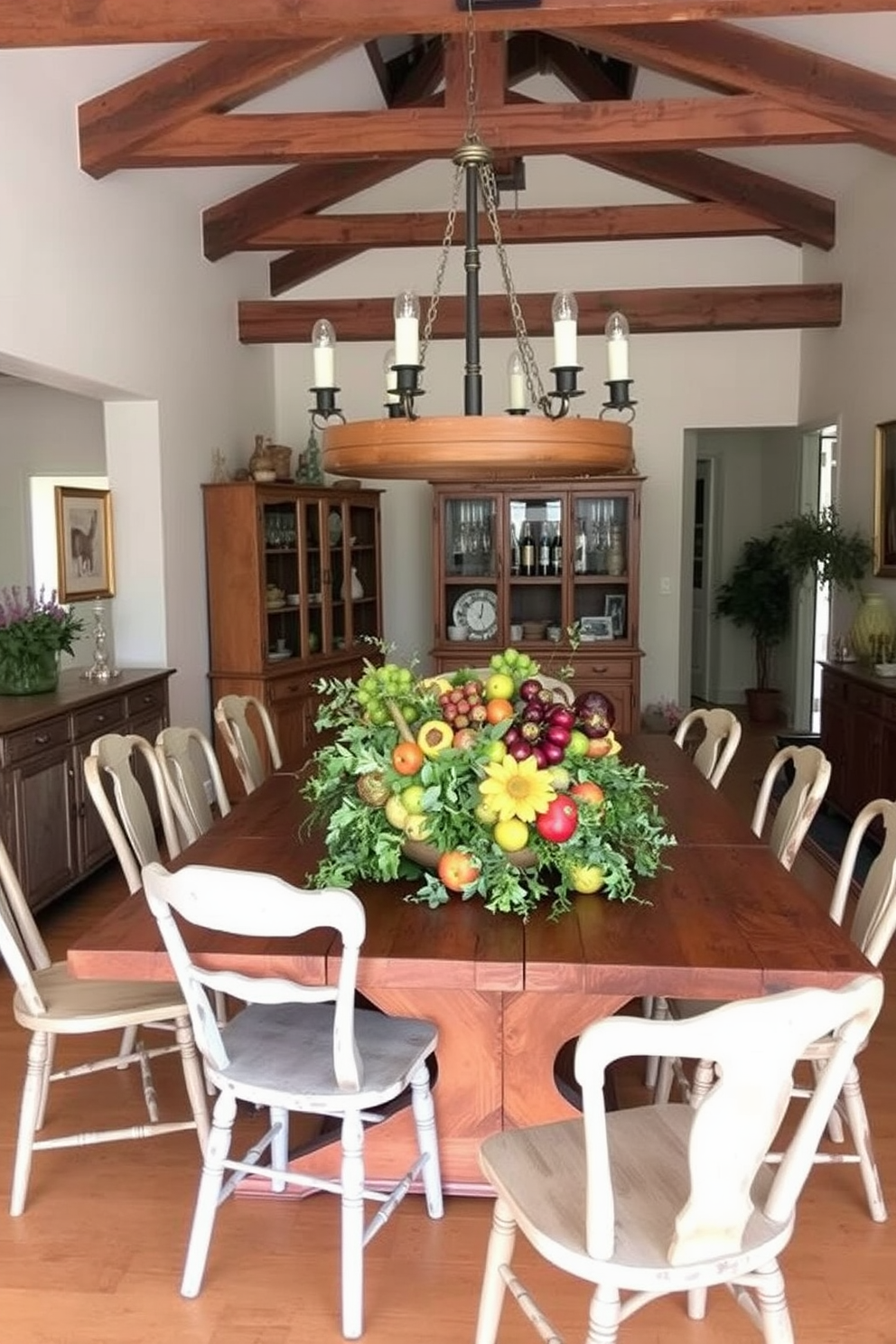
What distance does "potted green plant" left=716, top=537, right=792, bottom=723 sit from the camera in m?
8.11

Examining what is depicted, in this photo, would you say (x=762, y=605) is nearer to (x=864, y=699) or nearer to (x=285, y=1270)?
(x=864, y=699)

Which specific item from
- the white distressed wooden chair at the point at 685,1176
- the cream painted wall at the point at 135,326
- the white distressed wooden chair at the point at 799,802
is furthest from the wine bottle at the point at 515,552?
the white distressed wooden chair at the point at 685,1176

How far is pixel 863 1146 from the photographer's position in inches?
90.0

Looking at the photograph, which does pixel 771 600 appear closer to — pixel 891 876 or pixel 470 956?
pixel 891 876

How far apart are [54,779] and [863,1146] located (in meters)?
2.96

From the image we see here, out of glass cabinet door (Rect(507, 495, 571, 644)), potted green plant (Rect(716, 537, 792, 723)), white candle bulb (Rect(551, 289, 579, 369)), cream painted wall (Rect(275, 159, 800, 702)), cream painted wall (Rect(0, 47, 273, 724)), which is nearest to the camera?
white candle bulb (Rect(551, 289, 579, 369))

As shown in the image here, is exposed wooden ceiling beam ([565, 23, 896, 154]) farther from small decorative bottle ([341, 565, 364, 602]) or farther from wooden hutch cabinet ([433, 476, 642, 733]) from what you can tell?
small decorative bottle ([341, 565, 364, 602])

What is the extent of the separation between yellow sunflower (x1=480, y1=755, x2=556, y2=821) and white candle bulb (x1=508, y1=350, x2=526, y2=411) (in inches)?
52.3

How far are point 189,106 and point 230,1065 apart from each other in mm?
3853

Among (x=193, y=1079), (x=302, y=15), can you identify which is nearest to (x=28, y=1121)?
(x=193, y=1079)

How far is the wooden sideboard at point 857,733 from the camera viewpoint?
4.69 metres

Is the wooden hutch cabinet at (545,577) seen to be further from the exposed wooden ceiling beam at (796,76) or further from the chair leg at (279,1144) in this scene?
the chair leg at (279,1144)

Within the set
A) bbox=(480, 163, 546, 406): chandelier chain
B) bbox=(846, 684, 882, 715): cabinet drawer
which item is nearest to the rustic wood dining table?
bbox=(480, 163, 546, 406): chandelier chain

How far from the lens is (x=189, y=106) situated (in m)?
4.41
